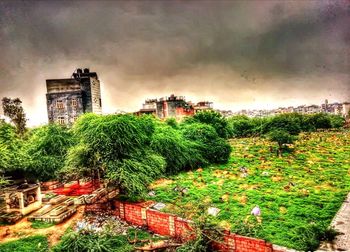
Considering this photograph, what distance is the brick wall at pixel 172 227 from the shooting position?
7.05 m

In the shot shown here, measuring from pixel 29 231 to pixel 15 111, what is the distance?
19552 millimetres

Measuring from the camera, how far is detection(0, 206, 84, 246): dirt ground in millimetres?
9328

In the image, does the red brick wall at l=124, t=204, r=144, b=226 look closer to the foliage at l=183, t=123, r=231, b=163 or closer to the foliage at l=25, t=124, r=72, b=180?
the foliage at l=25, t=124, r=72, b=180

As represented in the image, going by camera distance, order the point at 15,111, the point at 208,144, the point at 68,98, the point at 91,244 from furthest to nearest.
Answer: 1. the point at 68,98
2. the point at 15,111
3. the point at 208,144
4. the point at 91,244

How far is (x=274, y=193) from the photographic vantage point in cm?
1230

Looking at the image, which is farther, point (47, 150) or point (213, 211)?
point (47, 150)

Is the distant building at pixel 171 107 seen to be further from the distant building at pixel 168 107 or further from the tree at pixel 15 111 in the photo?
the tree at pixel 15 111

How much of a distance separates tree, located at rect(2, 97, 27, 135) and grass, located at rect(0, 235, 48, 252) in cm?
1911

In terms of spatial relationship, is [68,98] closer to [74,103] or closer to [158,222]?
[74,103]

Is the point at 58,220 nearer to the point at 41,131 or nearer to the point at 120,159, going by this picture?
the point at 120,159

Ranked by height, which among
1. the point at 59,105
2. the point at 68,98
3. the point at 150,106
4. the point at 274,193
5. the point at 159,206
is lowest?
the point at 274,193

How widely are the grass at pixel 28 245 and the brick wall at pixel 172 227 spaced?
3.09m

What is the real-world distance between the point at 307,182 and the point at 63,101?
25.7 meters

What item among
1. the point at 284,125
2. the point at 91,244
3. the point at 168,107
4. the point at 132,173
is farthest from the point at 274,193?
the point at 168,107
